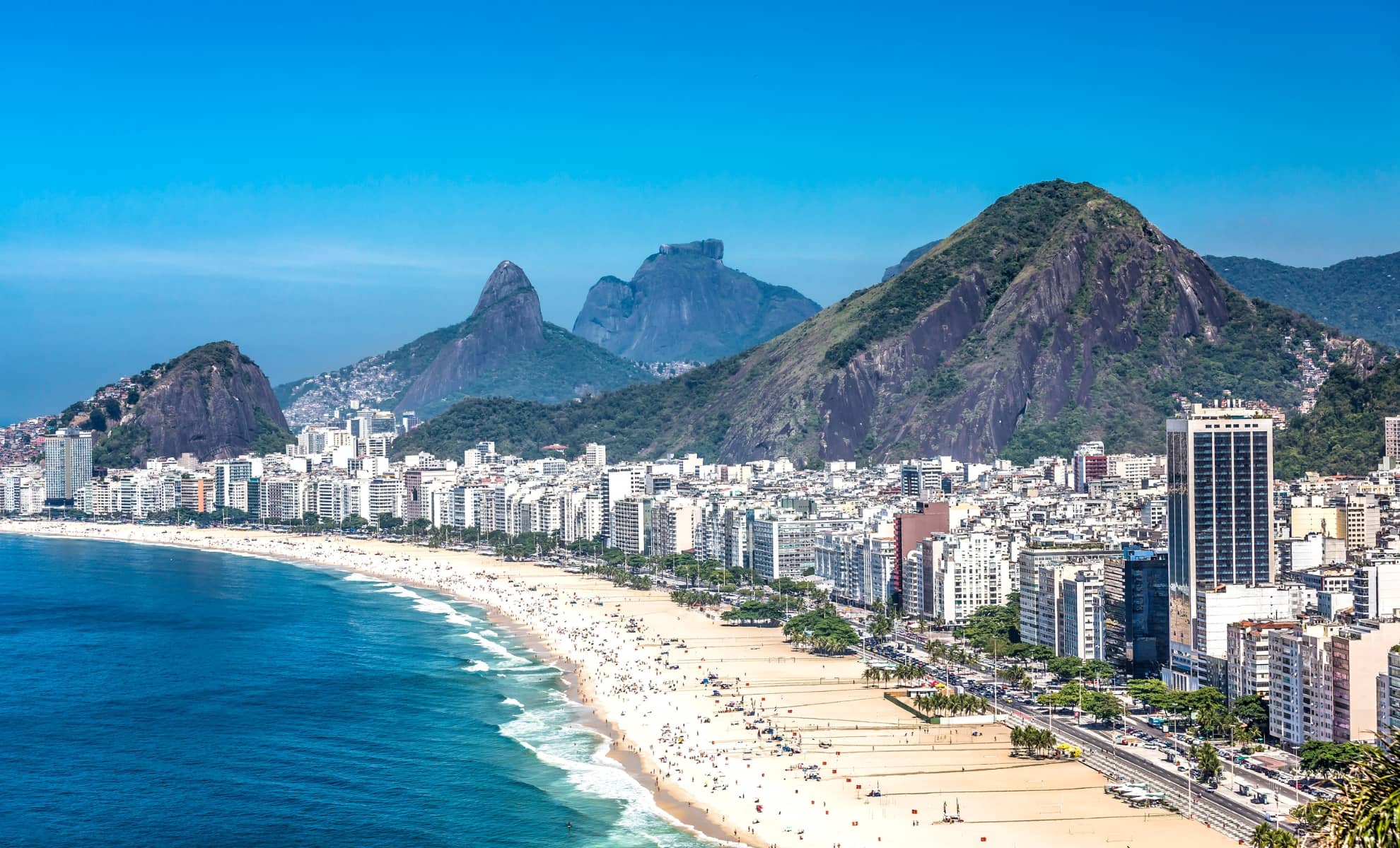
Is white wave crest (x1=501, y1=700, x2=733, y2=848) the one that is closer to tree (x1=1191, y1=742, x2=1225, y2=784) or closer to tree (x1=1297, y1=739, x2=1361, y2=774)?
tree (x1=1191, y1=742, x2=1225, y2=784)

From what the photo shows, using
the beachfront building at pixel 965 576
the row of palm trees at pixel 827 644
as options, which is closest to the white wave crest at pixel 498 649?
the row of palm trees at pixel 827 644

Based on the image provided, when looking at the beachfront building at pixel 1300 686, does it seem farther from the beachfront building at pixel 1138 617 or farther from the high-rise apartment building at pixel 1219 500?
the beachfront building at pixel 1138 617

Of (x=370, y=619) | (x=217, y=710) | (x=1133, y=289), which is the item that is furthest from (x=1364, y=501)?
(x=1133, y=289)

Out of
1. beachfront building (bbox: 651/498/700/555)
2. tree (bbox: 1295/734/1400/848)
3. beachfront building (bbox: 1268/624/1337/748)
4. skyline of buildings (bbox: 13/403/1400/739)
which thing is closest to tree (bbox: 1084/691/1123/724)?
skyline of buildings (bbox: 13/403/1400/739)

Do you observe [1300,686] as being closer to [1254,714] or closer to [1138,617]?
[1254,714]

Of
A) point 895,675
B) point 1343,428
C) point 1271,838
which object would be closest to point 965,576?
point 895,675
